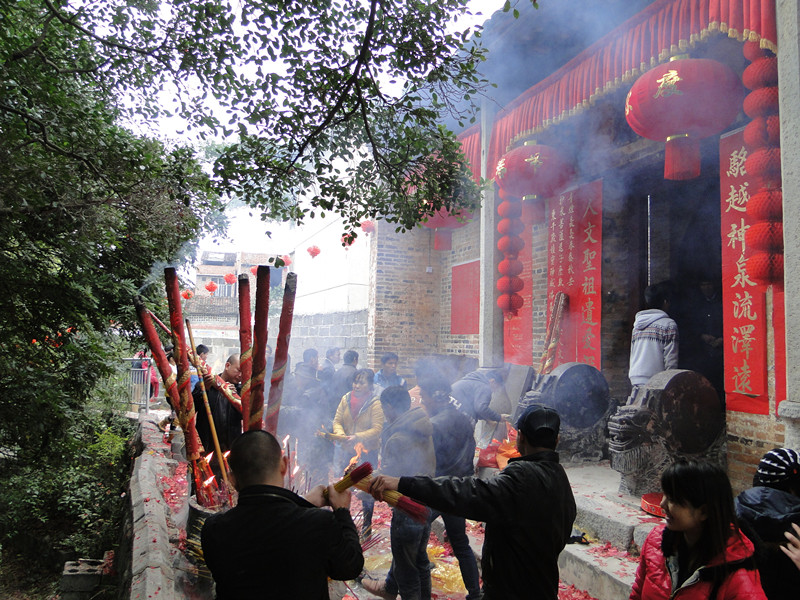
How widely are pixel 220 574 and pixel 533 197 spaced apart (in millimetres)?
6629

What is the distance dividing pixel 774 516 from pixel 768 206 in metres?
3.15

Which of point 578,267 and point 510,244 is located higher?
point 510,244

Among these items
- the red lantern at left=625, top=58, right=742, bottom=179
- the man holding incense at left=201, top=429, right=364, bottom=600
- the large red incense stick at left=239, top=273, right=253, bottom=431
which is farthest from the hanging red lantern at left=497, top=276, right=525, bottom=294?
the man holding incense at left=201, top=429, right=364, bottom=600

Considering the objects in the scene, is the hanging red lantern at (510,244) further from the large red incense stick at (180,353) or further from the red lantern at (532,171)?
the large red incense stick at (180,353)

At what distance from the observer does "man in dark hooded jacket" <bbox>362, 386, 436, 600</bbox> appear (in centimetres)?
Result: 373

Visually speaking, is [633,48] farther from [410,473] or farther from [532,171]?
[410,473]

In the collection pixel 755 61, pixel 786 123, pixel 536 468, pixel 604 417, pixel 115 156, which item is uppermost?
pixel 755 61

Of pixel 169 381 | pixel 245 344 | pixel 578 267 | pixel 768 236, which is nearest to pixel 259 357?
pixel 245 344

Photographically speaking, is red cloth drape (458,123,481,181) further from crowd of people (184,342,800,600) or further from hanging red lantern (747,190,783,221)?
crowd of people (184,342,800,600)

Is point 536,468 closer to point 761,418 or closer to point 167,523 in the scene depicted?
point 167,523

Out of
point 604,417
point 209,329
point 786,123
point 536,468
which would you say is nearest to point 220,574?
point 536,468

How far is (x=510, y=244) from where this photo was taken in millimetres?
8008

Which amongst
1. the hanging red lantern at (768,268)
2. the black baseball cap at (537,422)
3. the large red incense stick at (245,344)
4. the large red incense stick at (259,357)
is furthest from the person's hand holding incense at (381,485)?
the hanging red lantern at (768,268)

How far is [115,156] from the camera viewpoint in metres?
3.36
